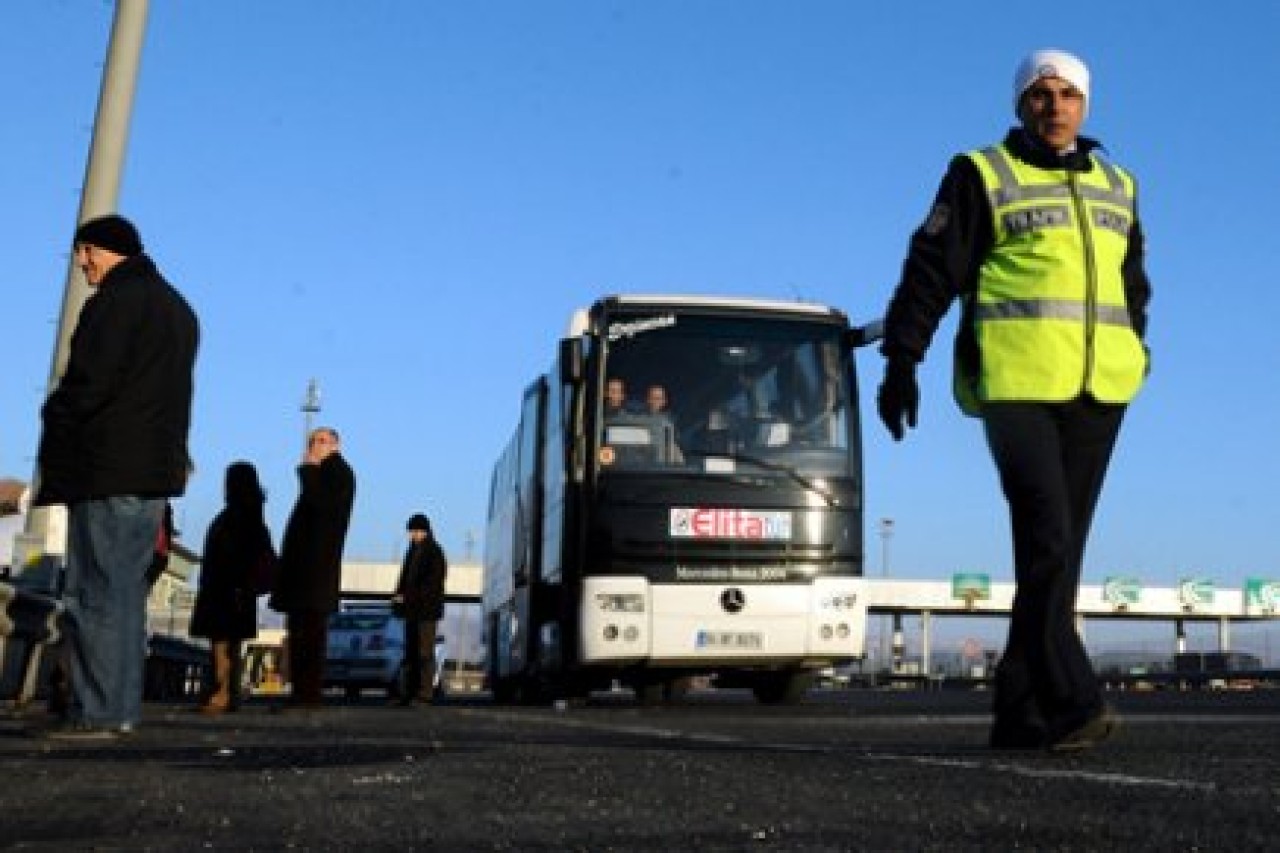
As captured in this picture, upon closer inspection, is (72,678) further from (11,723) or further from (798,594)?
(798,594)

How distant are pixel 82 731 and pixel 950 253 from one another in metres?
3.68

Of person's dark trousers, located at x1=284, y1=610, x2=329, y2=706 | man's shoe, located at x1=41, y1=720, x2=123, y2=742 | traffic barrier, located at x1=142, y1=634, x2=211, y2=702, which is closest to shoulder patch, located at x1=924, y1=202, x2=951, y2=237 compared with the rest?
man's shoe, located at x1=41, y1=720, x2=123, y2=742

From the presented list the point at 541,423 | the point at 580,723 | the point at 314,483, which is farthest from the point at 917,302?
the point at 541,423

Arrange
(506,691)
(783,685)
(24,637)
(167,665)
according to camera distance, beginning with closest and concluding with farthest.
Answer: (24,637) < (783,685) < (506,691) < (167,665)

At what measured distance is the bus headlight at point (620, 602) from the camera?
13.0 metres

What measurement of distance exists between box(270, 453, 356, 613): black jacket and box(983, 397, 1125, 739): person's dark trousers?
674 centimetres

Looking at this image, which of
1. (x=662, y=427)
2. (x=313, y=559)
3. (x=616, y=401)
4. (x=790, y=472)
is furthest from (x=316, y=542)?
(x=790, y=472)

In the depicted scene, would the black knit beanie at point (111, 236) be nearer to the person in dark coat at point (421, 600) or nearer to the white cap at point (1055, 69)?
the white cap at point (1055, 69)

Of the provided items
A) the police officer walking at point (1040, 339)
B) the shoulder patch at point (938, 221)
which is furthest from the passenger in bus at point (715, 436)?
the shoulder patch at point (938, 221)

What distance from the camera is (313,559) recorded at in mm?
11203

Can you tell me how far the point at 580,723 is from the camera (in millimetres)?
9070

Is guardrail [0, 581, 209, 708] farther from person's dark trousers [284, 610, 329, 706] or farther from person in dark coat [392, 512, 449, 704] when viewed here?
person in dark coat [392, 512, 449, 704]

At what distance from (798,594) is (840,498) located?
0.83 meters

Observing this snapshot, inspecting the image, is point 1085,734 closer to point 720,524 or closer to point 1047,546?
point 1047,546
